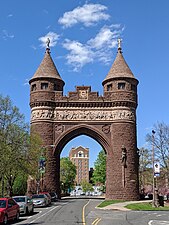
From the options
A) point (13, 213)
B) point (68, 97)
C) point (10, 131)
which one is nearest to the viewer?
point (13, 213)

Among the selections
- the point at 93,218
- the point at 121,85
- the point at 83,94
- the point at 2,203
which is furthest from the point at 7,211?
the point at 121,85

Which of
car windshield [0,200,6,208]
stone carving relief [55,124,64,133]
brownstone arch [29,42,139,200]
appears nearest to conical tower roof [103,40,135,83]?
brownstone arch [29,42,139,200]

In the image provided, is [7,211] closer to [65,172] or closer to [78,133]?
[78,133]

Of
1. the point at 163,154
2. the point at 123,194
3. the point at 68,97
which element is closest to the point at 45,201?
the point at 123,194

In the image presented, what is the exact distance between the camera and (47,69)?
4934cm

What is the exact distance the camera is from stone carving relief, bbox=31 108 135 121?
1842 inches

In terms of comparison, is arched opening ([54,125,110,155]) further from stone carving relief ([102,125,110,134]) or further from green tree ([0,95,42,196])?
green tree ([0,95,42,196])

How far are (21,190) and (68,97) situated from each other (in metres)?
26.1

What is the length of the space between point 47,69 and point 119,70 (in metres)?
9.51

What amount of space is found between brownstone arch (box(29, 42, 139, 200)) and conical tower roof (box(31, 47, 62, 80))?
21cm

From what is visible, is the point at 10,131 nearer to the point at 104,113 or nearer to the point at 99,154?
the point at 104,113

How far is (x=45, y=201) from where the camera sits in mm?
31703

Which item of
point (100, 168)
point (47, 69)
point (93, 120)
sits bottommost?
point (100, 168)

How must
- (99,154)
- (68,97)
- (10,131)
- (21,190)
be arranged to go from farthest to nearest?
(99,154) < (21,190) < (68,97) < (10,131)
